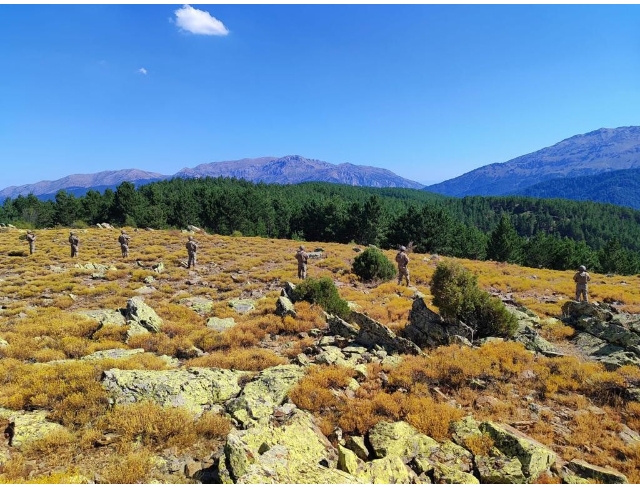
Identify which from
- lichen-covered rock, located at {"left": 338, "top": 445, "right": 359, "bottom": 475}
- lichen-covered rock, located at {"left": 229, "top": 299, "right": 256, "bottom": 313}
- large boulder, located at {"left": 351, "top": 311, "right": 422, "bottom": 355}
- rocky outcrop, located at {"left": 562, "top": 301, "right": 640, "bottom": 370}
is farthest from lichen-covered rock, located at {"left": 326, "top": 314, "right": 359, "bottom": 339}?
rocky outcrop, located at {"left": 562, "top": 301, "right": 640, "bottom": 370}

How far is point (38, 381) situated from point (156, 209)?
7368cm

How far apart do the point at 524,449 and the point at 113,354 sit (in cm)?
1093

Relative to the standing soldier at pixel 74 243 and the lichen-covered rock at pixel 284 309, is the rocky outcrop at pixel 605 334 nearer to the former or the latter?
the lichen-covered rock at pixel 284 309

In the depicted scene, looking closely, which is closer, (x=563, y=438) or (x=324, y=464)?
(x=324, y=464)

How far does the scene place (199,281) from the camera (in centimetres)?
2409

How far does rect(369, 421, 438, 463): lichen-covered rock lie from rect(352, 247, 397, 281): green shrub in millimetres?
18370

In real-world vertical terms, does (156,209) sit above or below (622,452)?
above

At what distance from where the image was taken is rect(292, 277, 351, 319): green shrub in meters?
16.3

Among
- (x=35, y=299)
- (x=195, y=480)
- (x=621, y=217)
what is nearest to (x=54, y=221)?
(x=35, y=299)

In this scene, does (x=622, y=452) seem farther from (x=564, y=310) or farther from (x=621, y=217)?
(x=621, y=217)

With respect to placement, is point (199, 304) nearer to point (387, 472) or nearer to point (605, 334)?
point (387, 472)

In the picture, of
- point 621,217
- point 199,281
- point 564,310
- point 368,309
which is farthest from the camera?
point 621,217

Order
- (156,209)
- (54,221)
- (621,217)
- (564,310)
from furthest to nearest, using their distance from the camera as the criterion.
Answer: (621,217) → (54,221) → (156,209) → (564,310)

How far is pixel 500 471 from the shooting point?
5961mm
